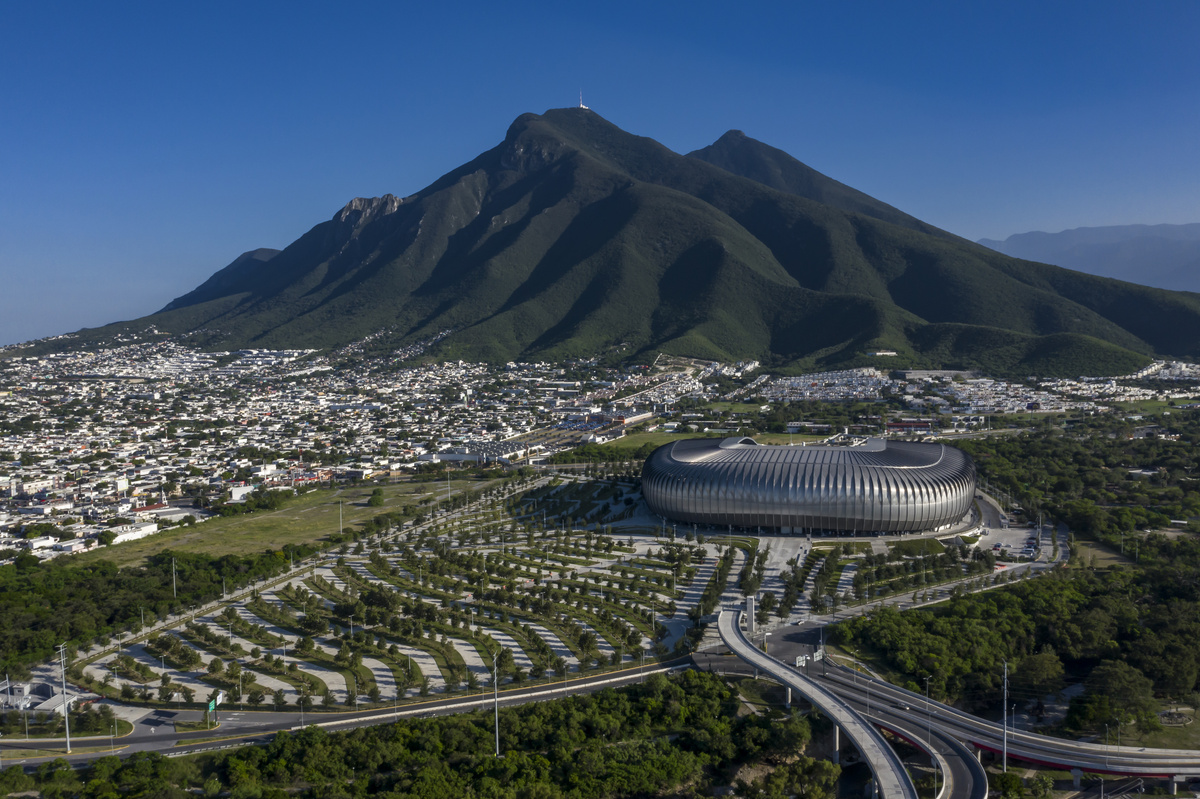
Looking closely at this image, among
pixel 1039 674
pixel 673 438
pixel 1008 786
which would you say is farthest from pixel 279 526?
pixel 1008 786

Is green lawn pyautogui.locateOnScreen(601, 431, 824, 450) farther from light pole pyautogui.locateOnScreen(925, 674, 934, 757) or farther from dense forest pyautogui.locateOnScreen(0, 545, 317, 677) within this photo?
light pole pyautogui.locateOnScreen(925, 674, 934, 757)

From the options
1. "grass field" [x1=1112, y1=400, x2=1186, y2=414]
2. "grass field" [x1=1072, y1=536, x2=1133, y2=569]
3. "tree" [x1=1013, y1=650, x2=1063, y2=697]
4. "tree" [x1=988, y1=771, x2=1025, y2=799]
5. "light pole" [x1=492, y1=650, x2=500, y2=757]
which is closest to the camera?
"tree" [x1=988, y1=771, x2=1025, y2=799]

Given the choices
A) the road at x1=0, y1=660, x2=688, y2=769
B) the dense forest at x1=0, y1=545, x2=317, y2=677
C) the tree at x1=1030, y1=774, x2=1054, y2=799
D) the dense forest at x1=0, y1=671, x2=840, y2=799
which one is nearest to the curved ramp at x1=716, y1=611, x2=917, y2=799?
the dense forest at x1=0, y1=671, x2=840, y2=799

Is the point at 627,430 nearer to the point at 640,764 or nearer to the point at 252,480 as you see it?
the point at 252,480

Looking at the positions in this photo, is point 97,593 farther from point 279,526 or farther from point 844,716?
point 844,716

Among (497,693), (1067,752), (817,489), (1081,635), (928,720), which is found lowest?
(1067,752)

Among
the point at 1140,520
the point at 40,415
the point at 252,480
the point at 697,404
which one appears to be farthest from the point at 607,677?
the point at 40,415

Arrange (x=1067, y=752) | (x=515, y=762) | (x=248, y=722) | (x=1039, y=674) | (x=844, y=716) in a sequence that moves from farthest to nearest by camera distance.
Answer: (x=1039, y=674), (x=248, y=722), (x=844, y=716), (x=1067, y=752), (x=515, y=762)
